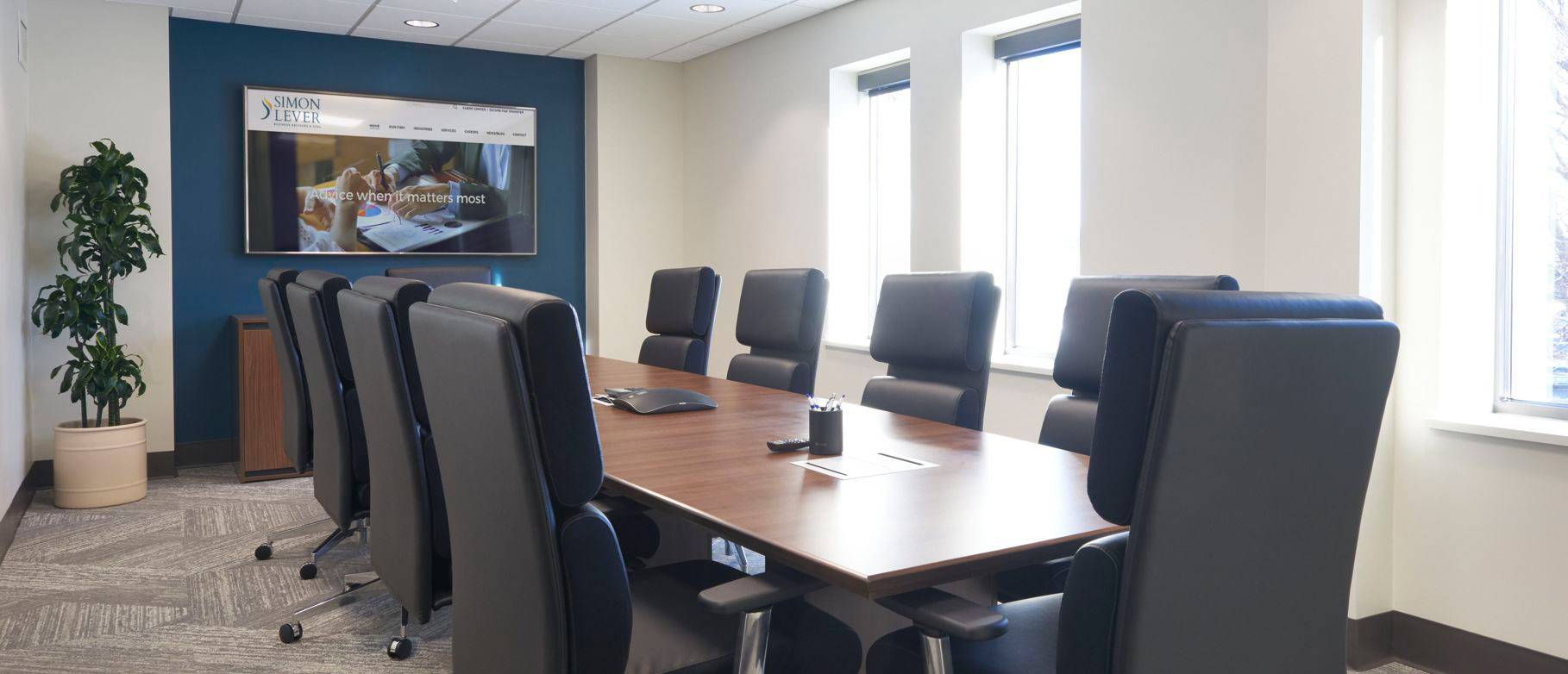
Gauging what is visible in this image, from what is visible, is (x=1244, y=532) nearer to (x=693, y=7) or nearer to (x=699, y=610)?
(x=699, y=610)

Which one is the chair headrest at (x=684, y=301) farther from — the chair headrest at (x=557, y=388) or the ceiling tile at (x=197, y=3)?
the ceiling tile at (x=197, y=3)

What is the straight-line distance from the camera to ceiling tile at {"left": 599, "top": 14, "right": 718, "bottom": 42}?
5664 mm

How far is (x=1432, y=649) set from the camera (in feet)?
9.62

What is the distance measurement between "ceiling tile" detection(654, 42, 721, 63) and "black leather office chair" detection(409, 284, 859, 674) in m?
5.05

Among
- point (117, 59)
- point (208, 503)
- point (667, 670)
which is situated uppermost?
point (117, 59)

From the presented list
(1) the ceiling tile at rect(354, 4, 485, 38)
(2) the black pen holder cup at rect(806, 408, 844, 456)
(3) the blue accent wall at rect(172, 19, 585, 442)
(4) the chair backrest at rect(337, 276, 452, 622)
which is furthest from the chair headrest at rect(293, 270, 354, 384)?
(3) the blue accent wall at rect(172, 19, 585, 442)

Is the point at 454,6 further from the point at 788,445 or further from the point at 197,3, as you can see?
the point at 788,445

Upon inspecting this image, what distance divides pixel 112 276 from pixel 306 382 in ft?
8.13

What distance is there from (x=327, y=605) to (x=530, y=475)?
2.23 meters

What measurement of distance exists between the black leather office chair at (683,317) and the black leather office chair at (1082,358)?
1.75 m

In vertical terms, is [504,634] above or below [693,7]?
below

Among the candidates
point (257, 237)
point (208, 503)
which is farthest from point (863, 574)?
point (257, 237)

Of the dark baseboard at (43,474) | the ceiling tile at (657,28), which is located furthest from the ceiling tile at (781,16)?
the dark baseboard at (43,474)

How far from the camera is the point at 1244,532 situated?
1.21 m
